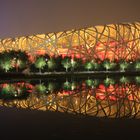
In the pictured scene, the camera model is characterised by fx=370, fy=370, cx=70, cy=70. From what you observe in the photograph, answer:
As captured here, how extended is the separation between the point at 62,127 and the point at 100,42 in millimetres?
47888

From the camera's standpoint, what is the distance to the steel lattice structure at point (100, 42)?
53219mm

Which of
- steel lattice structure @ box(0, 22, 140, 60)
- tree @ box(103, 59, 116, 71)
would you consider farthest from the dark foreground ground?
steel lattice structure @ box(0, 22, 140, 60)

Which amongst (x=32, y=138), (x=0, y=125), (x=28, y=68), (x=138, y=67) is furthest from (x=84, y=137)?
(x=138, y=67)

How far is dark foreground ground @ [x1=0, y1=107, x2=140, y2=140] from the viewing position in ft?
21.1

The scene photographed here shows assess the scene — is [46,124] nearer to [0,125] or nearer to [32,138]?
[0,125]

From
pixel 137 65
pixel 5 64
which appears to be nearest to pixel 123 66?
pixel 137 65

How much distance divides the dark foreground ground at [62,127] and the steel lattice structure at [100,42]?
44.6m

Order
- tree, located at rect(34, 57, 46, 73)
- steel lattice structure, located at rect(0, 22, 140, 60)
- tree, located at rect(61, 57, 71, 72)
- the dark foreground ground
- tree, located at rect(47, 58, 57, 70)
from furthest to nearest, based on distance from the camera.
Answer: steel lattice structure, located at rect(0, 22, 140, 60)
tree, located at rect(61, 57, 71, 72)
tree, located at rect(47, 58, 57, 70)
tree, located at rect(34, 57, 46, 73)
the dark foreground ground

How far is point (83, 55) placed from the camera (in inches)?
2207

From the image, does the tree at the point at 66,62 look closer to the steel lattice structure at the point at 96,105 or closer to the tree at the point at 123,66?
the tree at the point at 123,66

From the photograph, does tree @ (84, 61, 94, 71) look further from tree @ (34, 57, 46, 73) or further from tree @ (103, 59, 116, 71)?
tree @ (34, 57, 46, 73)

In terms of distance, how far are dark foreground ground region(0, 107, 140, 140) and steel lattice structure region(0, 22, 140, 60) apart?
44.6 m

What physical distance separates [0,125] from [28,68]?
33.6 m

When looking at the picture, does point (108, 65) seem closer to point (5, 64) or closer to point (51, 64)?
point (51, 64)
